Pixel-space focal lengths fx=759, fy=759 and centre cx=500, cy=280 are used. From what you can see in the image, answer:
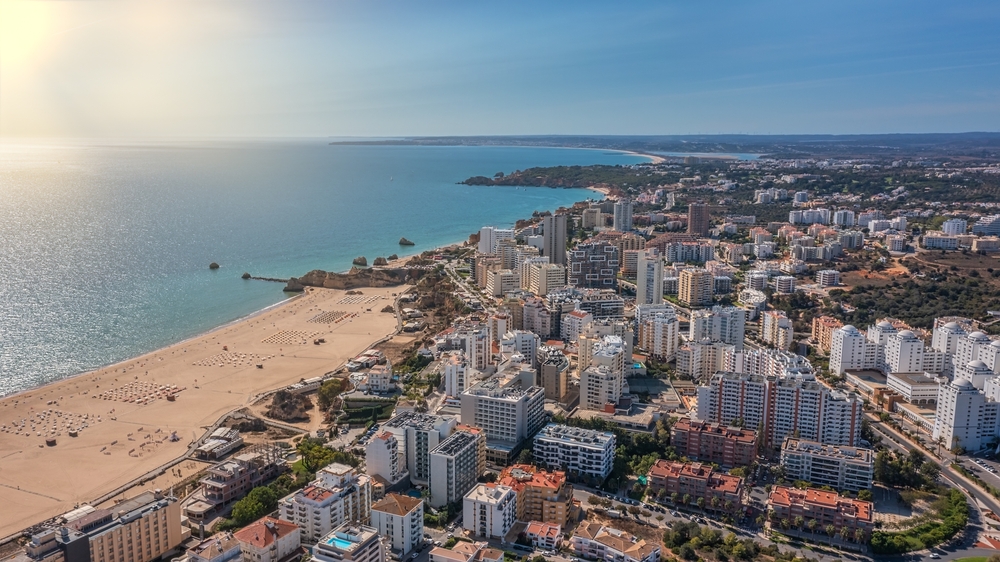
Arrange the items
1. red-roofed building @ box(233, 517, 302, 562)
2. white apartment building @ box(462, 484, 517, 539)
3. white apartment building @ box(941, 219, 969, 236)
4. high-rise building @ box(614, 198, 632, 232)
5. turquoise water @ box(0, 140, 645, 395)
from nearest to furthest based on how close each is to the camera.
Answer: red-roofed building @ box(233, 517, 302, 562) < white apartment building @ box(462, 484, 517, 539) < turquoise water @ box(0, 140, 645, 395) < white apartment building @ box(941, 219, 969, 236) < high-rise building @ box(614, 198, 632, 232)

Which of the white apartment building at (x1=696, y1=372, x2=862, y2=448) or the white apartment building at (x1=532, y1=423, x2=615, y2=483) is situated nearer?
the white apartment building at (x1=532, y1=423, x2=615, y2=483)

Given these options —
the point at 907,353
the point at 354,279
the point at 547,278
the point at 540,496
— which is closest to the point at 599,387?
the point at 540,496

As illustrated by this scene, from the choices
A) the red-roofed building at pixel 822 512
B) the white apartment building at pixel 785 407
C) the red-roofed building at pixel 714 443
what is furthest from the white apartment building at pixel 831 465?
the white apartment building at pixel 785 407

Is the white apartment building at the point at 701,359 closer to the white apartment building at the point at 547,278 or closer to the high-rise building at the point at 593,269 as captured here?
the white apartment building at the point at 547,278

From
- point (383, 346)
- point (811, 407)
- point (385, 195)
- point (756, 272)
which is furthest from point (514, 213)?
point (811, 407)

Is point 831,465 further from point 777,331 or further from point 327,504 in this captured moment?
point 777,331

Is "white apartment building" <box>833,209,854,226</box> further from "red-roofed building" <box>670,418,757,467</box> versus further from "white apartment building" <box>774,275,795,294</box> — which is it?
"red-roofed building" <box>670,418,757,467</box>

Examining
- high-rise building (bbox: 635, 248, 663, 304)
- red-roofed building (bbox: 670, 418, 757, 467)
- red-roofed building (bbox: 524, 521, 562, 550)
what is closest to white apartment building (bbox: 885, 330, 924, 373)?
red-roofed building (bbox: 670, 418, 757, 467)
